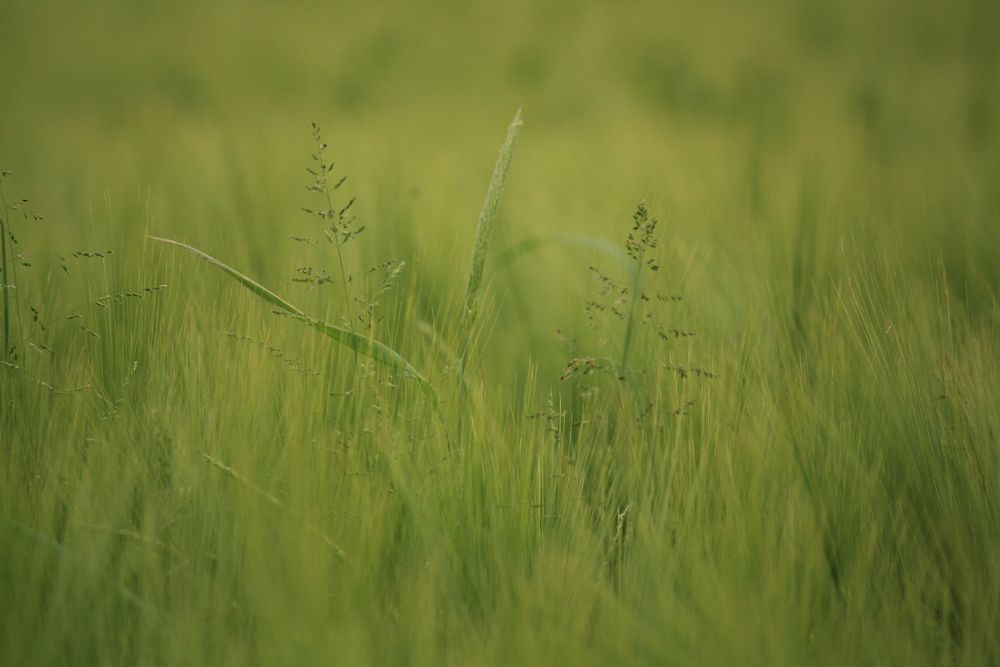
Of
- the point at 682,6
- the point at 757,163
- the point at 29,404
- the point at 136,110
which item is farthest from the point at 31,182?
the point at 682,6

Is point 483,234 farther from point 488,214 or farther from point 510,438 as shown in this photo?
point 510,438

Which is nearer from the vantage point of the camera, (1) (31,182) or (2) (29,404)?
(2) (29,404)

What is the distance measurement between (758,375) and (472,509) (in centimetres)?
28

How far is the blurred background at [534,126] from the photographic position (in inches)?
43.1

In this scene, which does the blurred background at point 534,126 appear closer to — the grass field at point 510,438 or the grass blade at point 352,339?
the grass field at point 510,438

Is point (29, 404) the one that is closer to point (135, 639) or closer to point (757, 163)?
point (135, 639)

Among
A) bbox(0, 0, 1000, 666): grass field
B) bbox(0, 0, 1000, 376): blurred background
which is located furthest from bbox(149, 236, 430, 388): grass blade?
bbox(0, 0, 1000, 376): blurred background

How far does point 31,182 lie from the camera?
5.02 ft

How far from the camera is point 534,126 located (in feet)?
6.96

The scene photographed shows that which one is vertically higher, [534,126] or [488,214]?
[534,126]

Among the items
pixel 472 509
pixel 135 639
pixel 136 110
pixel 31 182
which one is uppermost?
pixel 136 110

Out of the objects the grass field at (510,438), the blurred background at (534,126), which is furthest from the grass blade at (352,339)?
the blurred background at (534,126)

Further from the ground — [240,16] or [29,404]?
[240,16]

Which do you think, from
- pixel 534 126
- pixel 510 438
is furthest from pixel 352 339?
pixel 534 126
